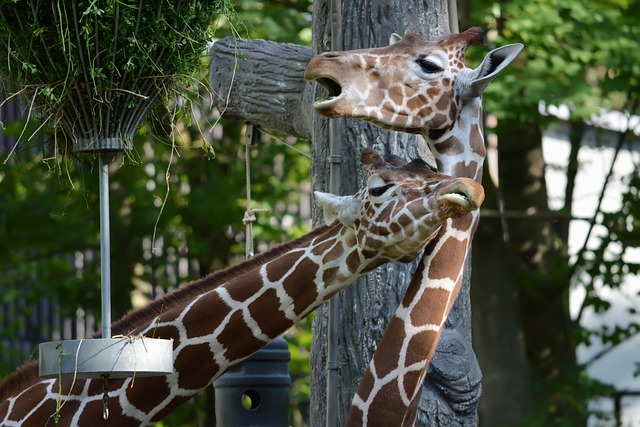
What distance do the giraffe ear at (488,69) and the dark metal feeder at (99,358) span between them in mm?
1169

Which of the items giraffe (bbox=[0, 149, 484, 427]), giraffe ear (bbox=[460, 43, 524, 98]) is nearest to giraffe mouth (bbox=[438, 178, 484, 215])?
giraffe (bbox=[0, 149, 484, 427])

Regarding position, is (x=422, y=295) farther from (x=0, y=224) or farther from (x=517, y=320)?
(x=0, y=224)

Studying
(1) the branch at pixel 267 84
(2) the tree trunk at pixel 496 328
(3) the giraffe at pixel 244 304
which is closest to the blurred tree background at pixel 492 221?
(2) the tree trunk at pixel 496 328

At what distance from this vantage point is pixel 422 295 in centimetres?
319

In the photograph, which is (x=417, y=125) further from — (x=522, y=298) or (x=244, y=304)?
(x=522, y=298)

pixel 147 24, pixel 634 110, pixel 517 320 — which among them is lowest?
pixel 517 320

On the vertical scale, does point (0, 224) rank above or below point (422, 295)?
above

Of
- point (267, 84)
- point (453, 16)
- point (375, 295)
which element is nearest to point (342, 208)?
point (375, 295)

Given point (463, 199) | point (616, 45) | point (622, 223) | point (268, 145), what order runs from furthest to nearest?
point (268, 145)
point (622, 223)
point (616, 45)
point (463, 199)

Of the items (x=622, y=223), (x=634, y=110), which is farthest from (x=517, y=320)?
(x=634, y=110)

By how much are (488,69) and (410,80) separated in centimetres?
23

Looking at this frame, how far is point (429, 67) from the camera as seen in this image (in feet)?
10.8

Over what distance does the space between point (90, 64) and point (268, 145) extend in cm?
665

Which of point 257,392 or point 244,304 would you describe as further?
point 257,392
